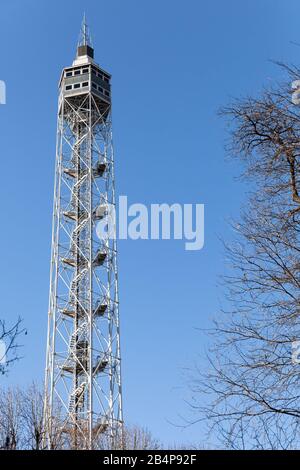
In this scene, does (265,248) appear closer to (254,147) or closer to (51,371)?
(254,147)

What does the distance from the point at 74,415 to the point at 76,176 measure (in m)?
16.0

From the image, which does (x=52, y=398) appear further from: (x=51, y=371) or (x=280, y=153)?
(x=280, y=153)

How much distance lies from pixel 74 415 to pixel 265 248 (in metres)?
34.2

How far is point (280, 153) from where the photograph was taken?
1023cm

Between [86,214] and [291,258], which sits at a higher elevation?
[86,214]

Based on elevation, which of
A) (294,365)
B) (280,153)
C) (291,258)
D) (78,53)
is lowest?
(294,365)

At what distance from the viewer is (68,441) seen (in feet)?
119
